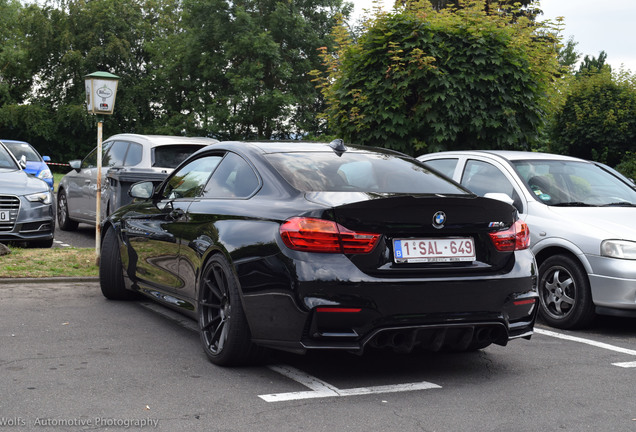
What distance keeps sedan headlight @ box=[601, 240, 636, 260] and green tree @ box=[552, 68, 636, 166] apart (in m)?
17.7

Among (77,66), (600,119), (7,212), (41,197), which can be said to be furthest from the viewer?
(77,66)

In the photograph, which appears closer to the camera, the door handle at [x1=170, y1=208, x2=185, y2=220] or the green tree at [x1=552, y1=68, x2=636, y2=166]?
the door handle at [x1=170, y1=208, x2=185, y2=220]

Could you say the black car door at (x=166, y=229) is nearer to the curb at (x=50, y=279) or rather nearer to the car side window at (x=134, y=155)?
the curb at (x=50, y=279)

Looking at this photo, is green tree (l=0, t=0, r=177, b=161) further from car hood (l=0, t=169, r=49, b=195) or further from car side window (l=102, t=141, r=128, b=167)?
car hood (l=0, t=169, r=49, b=195)

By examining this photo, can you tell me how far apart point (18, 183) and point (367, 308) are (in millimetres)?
7843

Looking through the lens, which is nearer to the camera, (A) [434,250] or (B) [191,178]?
(A) [434,250]

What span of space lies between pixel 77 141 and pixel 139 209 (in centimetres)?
4484

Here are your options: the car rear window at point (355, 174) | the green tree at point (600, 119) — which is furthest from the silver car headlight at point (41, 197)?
the green tree at point (600, 119)

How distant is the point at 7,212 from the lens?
10.3 meters

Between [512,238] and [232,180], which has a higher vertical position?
[232,180]

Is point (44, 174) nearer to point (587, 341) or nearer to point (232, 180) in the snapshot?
point (232, 180)

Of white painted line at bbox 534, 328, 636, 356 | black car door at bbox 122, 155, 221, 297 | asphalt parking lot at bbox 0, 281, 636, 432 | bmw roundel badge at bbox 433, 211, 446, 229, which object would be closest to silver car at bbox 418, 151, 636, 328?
white painted line at bbox 534, 328, 636, 356

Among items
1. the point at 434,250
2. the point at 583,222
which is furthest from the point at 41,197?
the point at 434,250

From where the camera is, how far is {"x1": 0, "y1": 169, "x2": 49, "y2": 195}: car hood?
1044 centimetres
